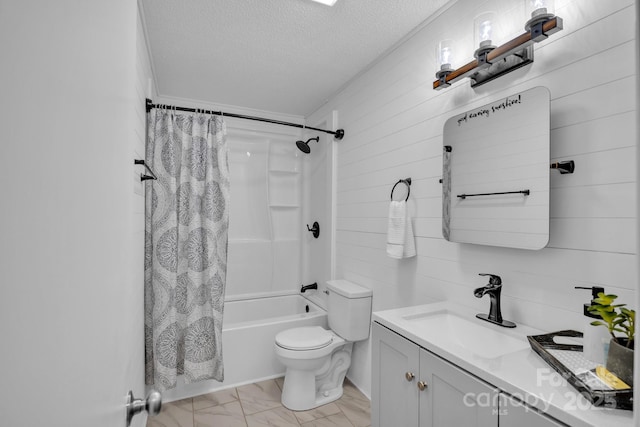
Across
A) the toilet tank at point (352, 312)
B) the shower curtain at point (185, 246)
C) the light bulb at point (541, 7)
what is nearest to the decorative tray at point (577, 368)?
the light bulb at point (541, 7)

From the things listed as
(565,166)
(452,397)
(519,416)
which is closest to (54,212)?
(519,416)

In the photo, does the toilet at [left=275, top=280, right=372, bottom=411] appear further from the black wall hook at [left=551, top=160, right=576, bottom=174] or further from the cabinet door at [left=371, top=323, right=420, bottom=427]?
the black wall hook at [left=551, top=160, right=576, bottom=174]

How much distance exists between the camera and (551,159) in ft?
3.99

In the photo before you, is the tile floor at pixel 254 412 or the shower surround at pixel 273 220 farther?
the shower surround at pixel 273 220

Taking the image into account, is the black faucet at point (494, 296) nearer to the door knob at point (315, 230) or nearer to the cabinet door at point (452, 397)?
the cabinet door at point (452, 397)

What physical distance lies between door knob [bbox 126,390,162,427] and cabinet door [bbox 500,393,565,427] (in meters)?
0.95

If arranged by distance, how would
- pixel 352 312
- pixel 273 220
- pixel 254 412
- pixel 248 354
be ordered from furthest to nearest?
pixel 273 220, pixel 248 354, pixel 352 312, pixel 254 412

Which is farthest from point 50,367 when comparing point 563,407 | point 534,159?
point 534,159

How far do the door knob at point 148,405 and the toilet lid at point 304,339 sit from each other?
158 centimetres

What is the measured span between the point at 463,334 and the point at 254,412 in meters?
1.63

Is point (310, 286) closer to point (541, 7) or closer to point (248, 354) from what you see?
point (248, 354)

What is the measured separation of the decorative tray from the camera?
761 millimetres

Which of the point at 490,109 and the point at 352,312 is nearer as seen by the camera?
the point at 490,109

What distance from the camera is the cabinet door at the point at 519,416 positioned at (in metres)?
0.82
